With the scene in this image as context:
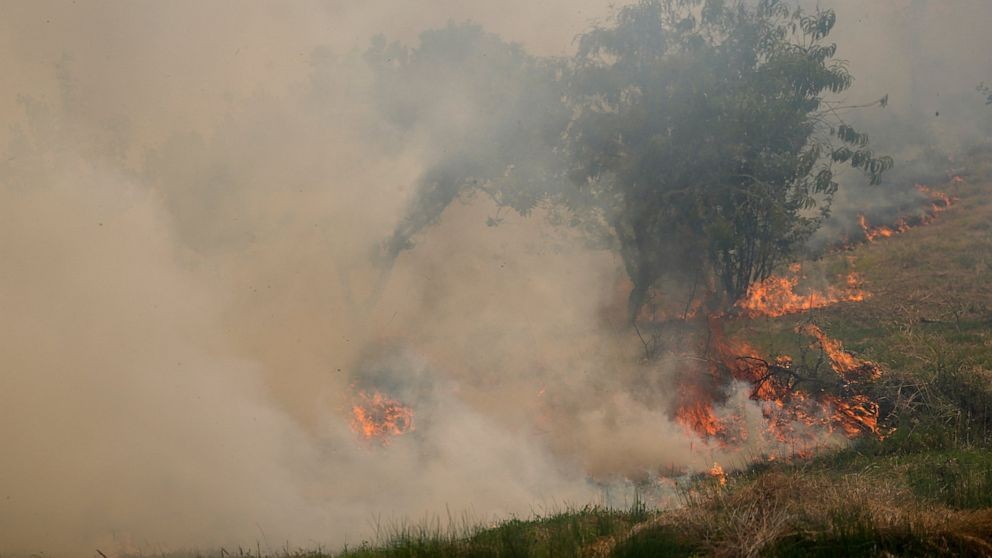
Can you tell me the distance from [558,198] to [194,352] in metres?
10.00

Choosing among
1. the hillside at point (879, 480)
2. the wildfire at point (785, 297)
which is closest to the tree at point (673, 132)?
the wildfire at point (785, 297)

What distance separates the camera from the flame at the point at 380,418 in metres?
15.9

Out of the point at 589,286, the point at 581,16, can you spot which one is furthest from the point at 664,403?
the point at 581,16

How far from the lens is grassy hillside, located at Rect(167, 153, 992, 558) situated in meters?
5.79

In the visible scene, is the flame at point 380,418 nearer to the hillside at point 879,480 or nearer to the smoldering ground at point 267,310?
the smoldering ground at point 267,310

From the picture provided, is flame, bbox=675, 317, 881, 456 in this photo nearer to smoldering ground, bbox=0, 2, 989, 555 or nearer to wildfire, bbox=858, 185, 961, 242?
smoldering ground, bbox=0, 2, 989, 555

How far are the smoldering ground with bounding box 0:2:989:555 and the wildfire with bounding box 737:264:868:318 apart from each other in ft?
10.8

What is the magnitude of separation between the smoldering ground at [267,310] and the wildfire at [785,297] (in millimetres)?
3288

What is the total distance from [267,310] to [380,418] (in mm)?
4040

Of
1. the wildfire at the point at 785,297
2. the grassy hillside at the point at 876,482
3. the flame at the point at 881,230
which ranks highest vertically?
the flame at the point at 881,230

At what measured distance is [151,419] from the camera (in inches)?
583

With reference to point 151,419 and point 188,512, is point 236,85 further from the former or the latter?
point 188,512

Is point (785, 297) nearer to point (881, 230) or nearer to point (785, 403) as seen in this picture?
point (785, 403)

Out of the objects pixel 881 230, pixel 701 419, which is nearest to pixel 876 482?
pixel 701 419
